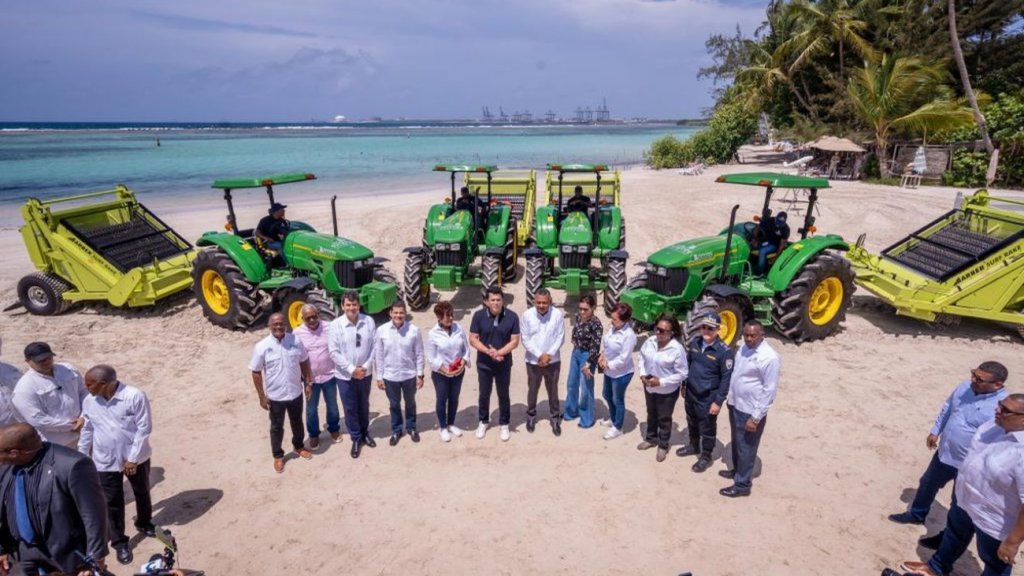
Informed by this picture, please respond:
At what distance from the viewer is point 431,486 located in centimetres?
466

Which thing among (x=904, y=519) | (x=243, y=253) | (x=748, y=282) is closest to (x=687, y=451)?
(x=904, y=519)

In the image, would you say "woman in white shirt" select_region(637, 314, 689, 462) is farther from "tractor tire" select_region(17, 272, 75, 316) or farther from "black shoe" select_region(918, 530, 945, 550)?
"tractor tire" select_region(17, 272, 75, 316)

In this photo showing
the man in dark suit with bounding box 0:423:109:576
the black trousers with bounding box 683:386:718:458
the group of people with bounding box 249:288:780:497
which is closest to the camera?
the man in dark suit with bounding box 0:423:109:576

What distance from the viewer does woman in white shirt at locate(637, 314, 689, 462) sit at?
469cm

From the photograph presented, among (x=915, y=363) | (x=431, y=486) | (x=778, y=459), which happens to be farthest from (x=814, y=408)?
(x=431, y=486)

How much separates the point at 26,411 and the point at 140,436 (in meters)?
0.75

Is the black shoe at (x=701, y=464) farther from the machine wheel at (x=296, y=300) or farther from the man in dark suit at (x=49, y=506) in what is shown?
the machine wheel at (x=296, y=300)

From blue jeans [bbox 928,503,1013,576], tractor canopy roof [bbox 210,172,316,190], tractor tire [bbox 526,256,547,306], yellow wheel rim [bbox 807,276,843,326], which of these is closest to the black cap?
tractor canopy roof [bbox 210,172,316,190]

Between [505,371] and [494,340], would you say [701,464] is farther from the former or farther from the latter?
[494,340]

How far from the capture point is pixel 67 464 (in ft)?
8.76

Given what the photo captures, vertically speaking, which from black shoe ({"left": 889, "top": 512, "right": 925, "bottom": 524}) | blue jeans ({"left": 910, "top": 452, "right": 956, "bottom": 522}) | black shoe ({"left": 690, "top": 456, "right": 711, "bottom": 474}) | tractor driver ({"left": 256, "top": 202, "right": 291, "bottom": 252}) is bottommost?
black shoe ({"left": 889, "top": 512, "right": 925, "bottom": 524})

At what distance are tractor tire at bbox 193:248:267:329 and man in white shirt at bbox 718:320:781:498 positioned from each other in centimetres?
619

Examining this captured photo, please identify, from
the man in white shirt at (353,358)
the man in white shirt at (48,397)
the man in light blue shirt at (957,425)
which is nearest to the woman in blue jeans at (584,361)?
the man in white shirt at (353,358)

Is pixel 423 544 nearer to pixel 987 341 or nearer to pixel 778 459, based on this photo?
pixel 778 459
